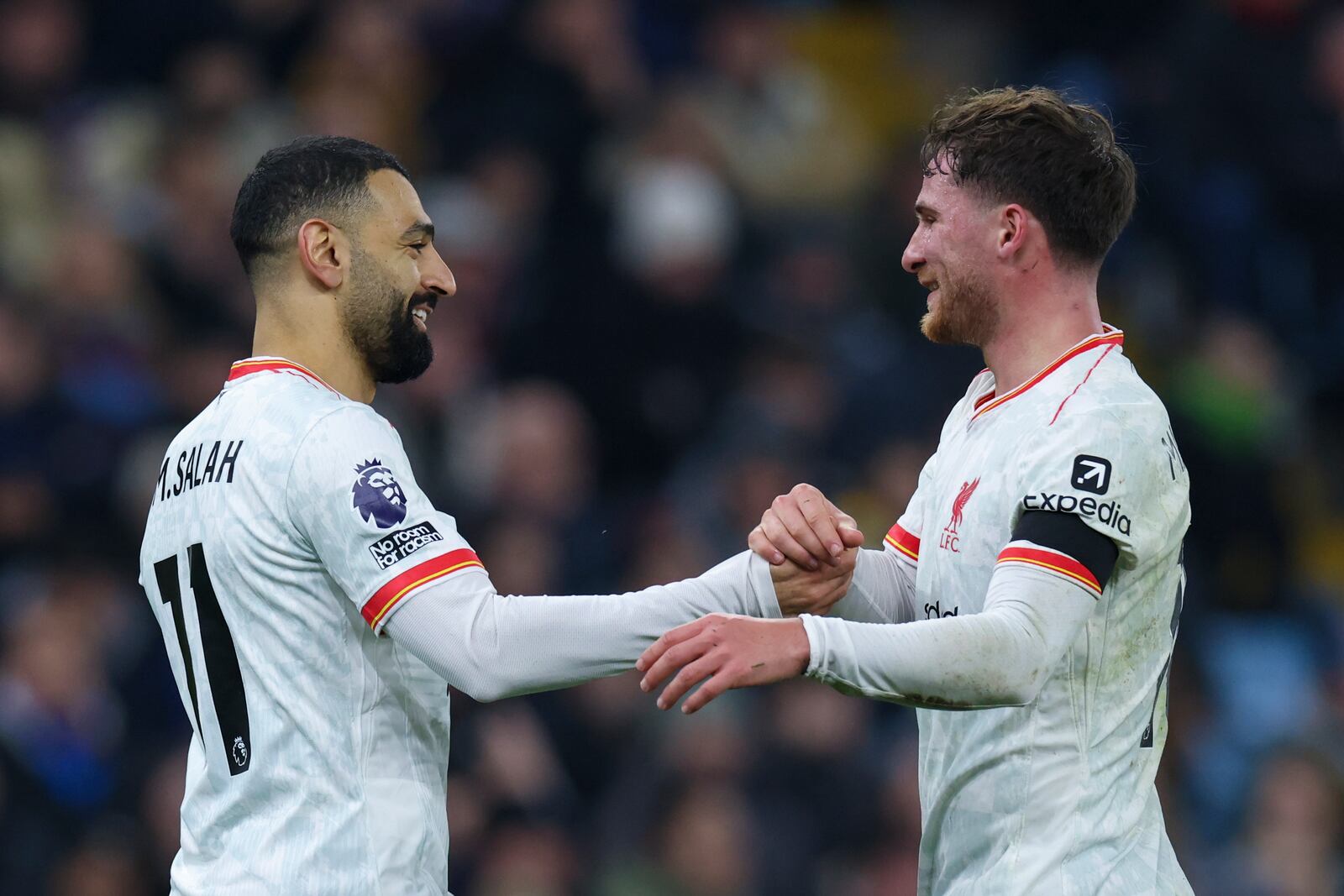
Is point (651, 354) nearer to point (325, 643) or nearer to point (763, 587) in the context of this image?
point (763, 587)

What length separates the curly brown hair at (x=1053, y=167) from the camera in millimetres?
4223

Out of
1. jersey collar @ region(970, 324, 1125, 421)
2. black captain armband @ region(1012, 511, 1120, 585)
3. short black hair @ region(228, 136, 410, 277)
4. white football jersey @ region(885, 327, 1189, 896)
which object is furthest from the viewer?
short black hair @ region(228, 136, 410, 277)

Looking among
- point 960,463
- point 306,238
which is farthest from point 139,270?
point 960,463

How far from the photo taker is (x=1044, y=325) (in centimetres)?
424

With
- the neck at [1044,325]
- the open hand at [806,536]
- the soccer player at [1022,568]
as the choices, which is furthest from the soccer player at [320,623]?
the neck at [1044,325]

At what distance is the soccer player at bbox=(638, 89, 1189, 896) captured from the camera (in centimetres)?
372

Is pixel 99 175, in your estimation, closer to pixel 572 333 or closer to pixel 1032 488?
pixel 572 333

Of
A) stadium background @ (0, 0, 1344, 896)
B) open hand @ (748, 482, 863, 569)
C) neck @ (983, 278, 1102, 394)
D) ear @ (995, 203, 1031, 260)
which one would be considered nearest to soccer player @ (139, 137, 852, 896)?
open hand @ (748, 482, 863, 569)

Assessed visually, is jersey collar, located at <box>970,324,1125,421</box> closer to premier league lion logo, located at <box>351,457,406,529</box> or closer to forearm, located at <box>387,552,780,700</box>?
forearm, located at <box>387,552,780,700</box>

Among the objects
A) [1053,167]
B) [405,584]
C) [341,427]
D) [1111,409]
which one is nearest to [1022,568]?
[1111,409]

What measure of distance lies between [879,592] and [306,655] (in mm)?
1514

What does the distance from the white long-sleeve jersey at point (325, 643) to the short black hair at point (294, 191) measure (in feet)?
1.34

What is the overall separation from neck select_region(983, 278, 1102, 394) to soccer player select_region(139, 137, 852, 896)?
89 cm

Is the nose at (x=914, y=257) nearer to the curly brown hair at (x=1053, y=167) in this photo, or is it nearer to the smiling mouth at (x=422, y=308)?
the curly brown hair at (x=1053, y=167)
